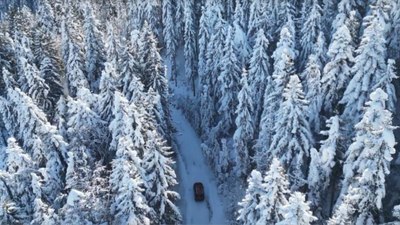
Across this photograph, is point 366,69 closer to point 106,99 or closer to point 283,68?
point 283,68

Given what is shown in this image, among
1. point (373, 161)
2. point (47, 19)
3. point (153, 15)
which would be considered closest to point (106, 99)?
point (373, 161)

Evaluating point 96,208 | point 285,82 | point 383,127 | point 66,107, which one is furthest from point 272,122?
point 66,107

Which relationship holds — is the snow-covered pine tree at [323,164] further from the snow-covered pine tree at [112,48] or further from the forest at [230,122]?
the snow-covered pine tree at [112,48]

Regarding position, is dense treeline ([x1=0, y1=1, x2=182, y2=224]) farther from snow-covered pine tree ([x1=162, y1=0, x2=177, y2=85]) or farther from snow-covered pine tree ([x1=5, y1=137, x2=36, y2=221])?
snow-covered pine tree ([x1=162, y1=0, x2=177, y2=85])

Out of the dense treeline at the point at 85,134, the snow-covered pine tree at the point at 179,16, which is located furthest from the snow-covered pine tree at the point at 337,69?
the snow-covered pine tree at the point at 179,16

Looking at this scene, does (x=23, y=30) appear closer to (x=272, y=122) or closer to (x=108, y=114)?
(x=108, y=114)

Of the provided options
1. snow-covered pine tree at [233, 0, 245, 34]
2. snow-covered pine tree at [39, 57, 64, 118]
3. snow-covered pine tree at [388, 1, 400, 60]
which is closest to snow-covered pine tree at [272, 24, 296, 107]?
snow-covered pine tree at [388, 1, 400, 60]
